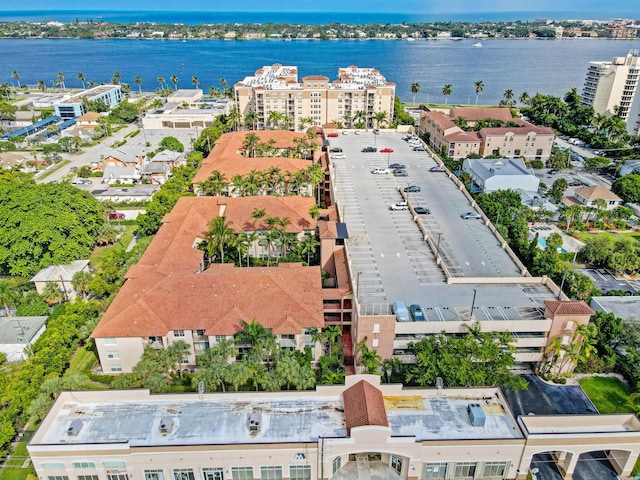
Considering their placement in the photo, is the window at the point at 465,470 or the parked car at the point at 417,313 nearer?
the window at the point at 465,470

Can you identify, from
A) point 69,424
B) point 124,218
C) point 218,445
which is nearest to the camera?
point 218,445

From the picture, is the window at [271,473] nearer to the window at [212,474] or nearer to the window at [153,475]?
the window at [212,474]

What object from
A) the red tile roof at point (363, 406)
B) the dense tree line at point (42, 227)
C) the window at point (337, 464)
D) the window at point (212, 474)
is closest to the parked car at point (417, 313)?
the red tile roof at point (363, 406)

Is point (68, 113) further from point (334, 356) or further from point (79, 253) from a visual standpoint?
point (334, 356)

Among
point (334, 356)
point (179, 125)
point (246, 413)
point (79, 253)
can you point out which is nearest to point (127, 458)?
point (246, 413)

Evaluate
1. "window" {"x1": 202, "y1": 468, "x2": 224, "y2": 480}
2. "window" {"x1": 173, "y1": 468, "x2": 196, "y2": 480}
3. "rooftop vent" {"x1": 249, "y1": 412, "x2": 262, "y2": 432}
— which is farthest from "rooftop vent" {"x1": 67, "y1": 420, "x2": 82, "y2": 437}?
"rooftop vent" {"x1": 249, "y1": 412, "x2": 262, "y2": 432}

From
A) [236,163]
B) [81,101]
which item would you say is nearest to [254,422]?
[236,163]

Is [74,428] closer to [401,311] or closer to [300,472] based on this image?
[300,472]
